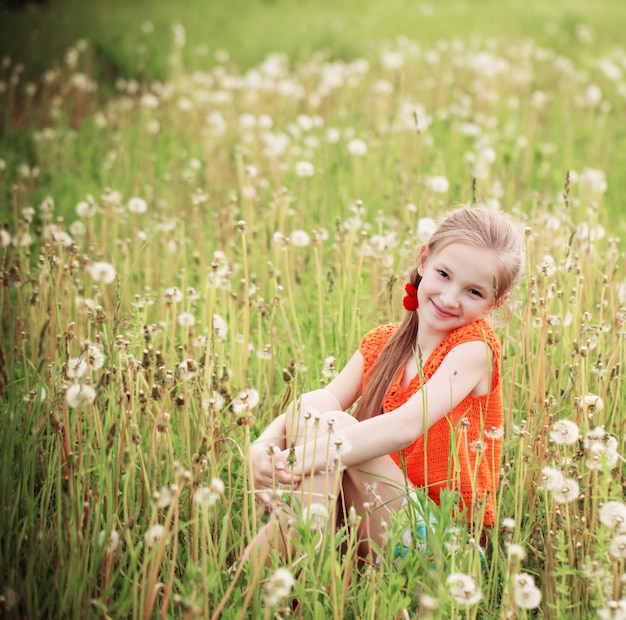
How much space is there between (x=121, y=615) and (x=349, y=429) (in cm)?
72

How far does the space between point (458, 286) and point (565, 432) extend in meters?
0.51

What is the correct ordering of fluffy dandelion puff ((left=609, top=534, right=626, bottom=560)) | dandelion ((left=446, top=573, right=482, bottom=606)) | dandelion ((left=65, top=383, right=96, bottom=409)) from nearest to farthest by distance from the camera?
dandelion ((left=446, top=573, right=482, bottom=606)) < fluffy dandelion puff ((left=609, top=534, right=626, bottom=560)) < dandelion ((left=65, top=383, right=96, bottom=409))

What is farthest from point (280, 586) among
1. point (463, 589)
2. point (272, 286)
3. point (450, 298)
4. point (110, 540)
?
point (272, 286)

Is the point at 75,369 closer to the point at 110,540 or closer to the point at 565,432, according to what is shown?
the point at 110,540

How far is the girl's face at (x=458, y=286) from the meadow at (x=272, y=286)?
0.70 feet

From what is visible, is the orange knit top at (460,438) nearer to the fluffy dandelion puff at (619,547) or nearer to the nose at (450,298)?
the nose at (450,298)

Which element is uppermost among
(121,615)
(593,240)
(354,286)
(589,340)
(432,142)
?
(432,142)

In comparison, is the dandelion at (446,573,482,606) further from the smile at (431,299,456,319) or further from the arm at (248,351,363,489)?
the smile at (431,299,456,319)

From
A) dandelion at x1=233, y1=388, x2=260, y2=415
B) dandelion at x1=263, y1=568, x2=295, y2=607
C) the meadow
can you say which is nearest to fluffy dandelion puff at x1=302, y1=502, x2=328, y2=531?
the meadow

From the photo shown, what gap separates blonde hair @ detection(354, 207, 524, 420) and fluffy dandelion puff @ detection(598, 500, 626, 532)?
665 millimetres

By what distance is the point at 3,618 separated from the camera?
1812 mm

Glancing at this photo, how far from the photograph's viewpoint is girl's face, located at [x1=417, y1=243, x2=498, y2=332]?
239 centimetres

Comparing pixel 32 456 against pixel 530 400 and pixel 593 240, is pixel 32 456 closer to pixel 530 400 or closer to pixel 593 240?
pixel 530 400

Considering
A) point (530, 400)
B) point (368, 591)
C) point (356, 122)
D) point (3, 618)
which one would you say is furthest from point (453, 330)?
point (356, 122)
